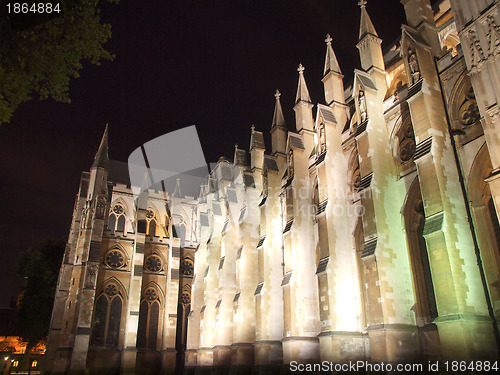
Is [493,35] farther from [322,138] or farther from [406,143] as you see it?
[322,138]

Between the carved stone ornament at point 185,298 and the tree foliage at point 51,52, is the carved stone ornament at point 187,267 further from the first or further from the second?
the tree foliage at point 51,52

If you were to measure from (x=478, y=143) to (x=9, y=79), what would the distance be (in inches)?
537

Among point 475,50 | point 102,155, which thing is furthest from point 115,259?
point 475,50

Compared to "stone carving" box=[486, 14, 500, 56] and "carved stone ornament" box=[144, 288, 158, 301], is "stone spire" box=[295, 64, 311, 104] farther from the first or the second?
"carved stone ornament" box=[144, 288, 158, 301]

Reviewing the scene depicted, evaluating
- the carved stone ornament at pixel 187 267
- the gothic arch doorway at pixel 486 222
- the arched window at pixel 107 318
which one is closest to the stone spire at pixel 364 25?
the gothic arch doorway at pixel 486 222

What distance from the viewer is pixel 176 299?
1163 inches

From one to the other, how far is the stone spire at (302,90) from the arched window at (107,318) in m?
18.8

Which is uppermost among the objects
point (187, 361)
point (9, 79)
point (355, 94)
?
point (355, 94)

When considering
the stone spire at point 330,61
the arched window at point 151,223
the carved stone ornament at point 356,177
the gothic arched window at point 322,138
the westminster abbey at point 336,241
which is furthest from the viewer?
the arched window at point 151,223

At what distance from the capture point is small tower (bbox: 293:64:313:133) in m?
22.5

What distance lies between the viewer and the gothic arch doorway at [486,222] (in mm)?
11641

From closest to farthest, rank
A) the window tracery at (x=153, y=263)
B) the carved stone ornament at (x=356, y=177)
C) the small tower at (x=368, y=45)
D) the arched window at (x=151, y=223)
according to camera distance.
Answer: the small tower at (x=368, y=45)
the carved stone ornament at (x=356, y=177)
the window tracery at (x=153, y=263)
the arched window at (x=151, y=223)

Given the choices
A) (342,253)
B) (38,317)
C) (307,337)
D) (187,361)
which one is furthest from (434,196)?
(38,317)

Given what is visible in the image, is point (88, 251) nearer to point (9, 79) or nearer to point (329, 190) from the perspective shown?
point (329, 190)
